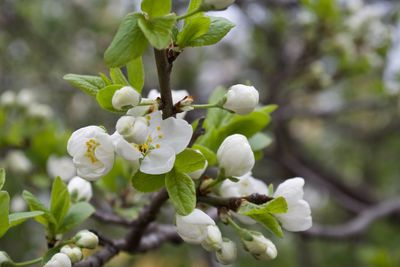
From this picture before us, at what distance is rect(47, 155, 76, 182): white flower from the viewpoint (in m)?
2.10

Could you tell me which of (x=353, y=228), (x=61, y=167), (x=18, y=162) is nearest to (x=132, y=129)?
(x=61, y=167)

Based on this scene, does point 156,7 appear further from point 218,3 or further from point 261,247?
point 261,247

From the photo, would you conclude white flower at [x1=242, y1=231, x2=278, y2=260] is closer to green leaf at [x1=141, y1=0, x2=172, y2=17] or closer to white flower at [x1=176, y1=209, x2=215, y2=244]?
white flower at [x1=176, y1=209, x2=215, y2=244]

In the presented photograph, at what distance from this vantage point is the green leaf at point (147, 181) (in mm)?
1148

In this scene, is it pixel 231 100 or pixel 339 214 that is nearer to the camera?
pixel 231 100

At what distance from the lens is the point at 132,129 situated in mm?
1033

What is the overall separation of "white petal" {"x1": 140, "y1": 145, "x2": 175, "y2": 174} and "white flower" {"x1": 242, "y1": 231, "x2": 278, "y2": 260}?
10.8 inches

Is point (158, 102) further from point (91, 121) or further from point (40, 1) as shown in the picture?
point (40, 1)

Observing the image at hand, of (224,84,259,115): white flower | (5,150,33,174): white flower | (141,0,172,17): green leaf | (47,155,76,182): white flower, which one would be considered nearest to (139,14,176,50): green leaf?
(141,0,172,17): green leaf

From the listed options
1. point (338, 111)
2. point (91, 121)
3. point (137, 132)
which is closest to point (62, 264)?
point (137, 132)

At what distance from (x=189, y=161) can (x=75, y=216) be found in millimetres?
427

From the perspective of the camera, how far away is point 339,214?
572 cm

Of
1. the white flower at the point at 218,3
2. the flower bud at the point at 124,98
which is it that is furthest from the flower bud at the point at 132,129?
the white flower at the point at 218,3

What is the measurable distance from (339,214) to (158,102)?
4.99m
